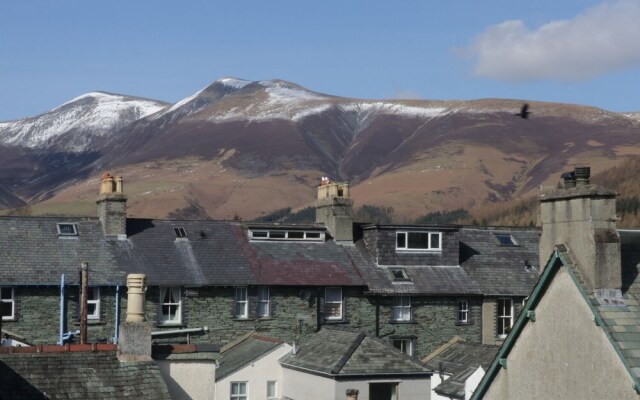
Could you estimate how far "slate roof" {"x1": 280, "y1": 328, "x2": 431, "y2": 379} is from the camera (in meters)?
39.6

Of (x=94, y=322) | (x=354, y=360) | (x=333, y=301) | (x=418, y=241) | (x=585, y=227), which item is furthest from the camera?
(x=418, y=241)

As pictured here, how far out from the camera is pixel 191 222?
177 ft

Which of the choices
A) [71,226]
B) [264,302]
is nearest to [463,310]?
[264,302]

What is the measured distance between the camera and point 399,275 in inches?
2095

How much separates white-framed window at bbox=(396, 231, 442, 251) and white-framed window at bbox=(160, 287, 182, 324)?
11403mm

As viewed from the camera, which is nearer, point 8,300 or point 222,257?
point 8,300

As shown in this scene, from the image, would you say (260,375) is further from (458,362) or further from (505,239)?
(505,239)

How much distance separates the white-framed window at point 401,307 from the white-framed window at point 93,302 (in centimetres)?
1355

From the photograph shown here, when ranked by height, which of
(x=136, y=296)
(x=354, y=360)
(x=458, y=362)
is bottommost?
(x=458, y=362)

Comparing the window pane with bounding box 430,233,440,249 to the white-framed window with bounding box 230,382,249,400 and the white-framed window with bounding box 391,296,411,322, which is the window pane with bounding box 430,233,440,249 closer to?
the white-framed window with bounding box 391,296,411,322

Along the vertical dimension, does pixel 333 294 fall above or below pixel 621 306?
below

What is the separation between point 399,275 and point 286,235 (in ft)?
19.1

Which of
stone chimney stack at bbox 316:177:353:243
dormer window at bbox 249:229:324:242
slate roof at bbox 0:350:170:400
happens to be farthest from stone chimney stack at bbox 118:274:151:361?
stone chimney stack at bbox 316:177:353:243

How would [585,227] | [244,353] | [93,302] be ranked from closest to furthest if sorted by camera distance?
[585,227] → [244,353] → [93,302]
